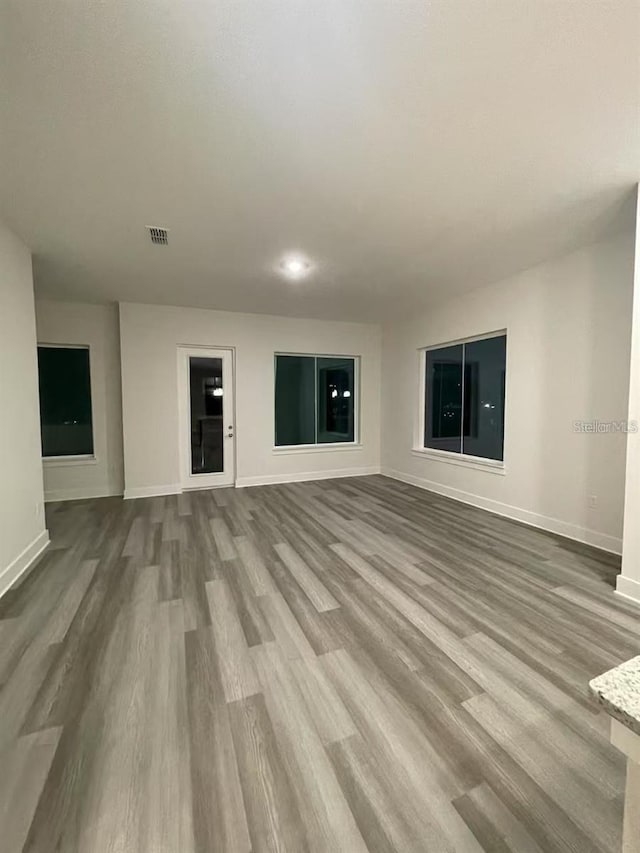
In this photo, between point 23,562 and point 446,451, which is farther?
point 446,451

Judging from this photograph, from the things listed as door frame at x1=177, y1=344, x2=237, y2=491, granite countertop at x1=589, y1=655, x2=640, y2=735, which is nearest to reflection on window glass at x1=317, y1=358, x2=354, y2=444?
door frame at x1=177, y1=344, x2=237, y2=491

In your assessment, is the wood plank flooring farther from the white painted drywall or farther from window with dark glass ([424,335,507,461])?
window with dark glass ([424,335,507,461])

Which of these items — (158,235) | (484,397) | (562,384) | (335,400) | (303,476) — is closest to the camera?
(158,235)

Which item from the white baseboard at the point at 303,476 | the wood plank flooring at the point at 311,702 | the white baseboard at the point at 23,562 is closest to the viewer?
the wood plank flooring at the point at 311,702

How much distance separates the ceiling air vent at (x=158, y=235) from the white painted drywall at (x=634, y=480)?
11.1 feet

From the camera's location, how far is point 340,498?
5.04 meters

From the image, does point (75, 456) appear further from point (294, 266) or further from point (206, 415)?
point (294, 266)

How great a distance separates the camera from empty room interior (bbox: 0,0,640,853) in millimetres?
1257

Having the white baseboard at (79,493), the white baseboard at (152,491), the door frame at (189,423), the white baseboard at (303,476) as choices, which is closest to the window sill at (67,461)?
the white baseboard at (79,493)

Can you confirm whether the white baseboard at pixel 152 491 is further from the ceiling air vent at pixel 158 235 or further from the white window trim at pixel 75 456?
the ceiling air vent at pixel 158 235

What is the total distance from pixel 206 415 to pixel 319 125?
4397 mm

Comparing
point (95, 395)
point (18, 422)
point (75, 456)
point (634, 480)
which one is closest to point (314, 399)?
point (95, 395)

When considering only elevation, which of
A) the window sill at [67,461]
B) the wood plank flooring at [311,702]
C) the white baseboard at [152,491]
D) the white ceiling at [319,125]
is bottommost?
the wood plank flooring at [311,702]

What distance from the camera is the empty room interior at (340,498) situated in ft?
4.12
